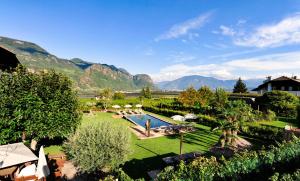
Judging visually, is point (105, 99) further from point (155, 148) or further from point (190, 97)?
point (155, 148)

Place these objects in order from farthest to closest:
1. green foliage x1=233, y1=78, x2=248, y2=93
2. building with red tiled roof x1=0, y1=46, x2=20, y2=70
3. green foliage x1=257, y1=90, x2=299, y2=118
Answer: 1. green foliage x1=233, y1=78, x2=248, y2=93
2. green foliage x1=257, y1=90, x2=299, y2=118
3. building with red tiled roof x1=0, y1=46, x2=20, y2=70

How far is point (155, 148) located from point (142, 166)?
4.71m

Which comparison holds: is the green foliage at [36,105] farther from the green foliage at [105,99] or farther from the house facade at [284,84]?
the house facade at [284,84]

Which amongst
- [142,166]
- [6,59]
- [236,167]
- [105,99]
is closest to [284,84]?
[105,99]

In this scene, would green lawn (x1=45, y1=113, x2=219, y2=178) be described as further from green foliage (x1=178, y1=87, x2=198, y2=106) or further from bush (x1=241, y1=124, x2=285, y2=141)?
green foliage (x1=178, y1=87, x2=198, y2=106)

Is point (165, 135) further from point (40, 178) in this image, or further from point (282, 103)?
point (282, 103)

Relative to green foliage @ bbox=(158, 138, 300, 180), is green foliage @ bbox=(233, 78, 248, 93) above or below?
above

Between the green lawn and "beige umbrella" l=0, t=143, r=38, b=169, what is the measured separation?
15.2 feet

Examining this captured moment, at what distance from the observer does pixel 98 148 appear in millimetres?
13570

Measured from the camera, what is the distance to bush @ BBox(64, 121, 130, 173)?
43.6 feet

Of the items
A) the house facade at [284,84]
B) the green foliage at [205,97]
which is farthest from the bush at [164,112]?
the house facade at [284,84]

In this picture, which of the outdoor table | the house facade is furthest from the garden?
the house facade

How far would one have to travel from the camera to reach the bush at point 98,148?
13289 mm

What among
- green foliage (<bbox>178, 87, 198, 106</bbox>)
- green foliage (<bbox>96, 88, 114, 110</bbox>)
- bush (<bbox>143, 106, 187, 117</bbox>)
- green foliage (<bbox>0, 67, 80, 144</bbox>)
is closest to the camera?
green foliage (<bbox>0, 67, 80, 144</bbox>)
